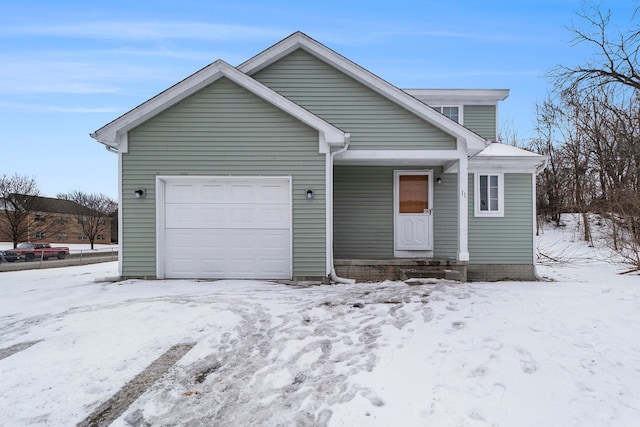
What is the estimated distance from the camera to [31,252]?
95.6 feet

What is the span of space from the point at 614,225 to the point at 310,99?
10.5m

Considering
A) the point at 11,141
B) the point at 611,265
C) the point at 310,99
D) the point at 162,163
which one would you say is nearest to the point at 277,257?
the point at 162,163

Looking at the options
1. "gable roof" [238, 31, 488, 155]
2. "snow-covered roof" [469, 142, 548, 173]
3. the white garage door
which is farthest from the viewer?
"snow-covered roof" [469, 142, 548, 173]

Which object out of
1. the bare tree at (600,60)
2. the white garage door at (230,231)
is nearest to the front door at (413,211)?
the white garage door at (230,231)

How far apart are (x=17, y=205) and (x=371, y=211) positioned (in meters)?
43.7

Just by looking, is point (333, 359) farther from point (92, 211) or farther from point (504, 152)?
point (92, 211)

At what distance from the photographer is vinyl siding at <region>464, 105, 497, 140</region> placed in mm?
10797

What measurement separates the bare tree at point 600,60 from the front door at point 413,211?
9203 mm

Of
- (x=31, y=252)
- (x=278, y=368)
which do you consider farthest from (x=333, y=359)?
(x=31, y=252)

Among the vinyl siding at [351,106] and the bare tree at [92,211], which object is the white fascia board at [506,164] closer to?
the vinyl siding at [351,106]

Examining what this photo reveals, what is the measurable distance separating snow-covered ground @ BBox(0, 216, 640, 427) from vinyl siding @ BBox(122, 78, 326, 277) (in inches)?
71.8

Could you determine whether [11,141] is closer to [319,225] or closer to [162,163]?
[162,163]

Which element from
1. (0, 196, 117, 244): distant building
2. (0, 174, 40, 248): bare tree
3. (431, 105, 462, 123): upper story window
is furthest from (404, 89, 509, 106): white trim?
(0, 196, 117, 244): distant building

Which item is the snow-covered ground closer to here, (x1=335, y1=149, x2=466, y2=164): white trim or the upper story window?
(x1=335, y1=149, x2=466, y2=164): white trim
